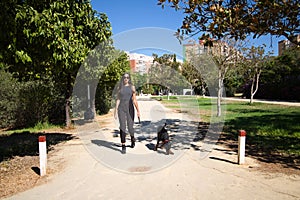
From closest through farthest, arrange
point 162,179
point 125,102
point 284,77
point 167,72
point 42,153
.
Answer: point 162,179, point 42,153, point 125,102, point 167,72, point 284,77

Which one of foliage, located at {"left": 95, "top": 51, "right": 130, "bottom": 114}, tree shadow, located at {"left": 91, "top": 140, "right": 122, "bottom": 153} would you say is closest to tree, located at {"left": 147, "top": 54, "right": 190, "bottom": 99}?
foliage, located at {"left": 95, "top": 51, "right": 130, "bottom": 114}

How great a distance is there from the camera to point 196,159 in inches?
233

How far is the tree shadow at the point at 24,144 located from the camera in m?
6.96

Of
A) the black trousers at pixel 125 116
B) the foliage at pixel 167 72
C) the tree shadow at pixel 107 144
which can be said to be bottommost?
the tree shadow at pixel 107 144

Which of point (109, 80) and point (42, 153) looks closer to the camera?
point (42, 153)

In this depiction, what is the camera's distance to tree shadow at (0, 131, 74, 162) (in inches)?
274

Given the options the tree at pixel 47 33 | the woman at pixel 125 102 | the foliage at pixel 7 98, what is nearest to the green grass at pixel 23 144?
the tree at pixel 47 33

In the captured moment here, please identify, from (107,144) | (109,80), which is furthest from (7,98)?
(107,144)

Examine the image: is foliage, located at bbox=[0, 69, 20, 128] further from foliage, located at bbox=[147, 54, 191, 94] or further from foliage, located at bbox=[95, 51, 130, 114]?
foliage, located at bbox=[147, 54, 191, 94]

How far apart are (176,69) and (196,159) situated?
26634 mm

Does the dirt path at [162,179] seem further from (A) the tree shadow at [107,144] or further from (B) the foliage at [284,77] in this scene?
(B) the foliage at [284,77]

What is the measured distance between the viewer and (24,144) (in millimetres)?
8172

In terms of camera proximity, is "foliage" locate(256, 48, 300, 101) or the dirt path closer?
the dirt path

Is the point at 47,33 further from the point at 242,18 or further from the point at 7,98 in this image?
the point at 7,98
